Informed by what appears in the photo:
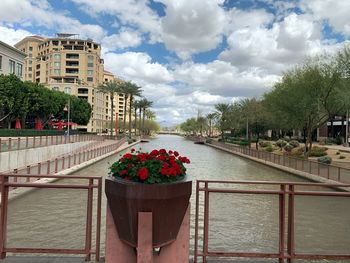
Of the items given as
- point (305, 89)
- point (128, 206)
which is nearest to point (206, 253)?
point (128, 206)

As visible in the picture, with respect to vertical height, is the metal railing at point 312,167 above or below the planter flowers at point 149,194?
below

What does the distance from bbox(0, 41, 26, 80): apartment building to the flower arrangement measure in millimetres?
60148

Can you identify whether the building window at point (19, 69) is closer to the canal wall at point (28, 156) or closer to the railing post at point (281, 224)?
the canal wall at point (28, 156)

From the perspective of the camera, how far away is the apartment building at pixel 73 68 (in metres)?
133

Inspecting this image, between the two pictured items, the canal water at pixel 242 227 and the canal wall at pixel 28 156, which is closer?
the canal water at pixel 242 227

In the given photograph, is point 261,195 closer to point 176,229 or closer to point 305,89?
point 176,229

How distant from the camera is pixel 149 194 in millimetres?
4379

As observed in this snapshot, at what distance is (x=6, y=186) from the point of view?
5488 mm

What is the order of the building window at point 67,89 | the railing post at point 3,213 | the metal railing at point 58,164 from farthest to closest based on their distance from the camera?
1. the building window at point 67,89
2. the metal railing at point 58,164
3. the railing post at point 3,213

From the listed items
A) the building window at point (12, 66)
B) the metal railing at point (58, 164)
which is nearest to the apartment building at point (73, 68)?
the building window at point (12, 66)

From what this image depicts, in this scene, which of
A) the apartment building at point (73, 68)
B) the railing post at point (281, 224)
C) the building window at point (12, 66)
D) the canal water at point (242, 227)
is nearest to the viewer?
the railing post at point (281, 224)

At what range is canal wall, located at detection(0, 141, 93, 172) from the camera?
23625mm

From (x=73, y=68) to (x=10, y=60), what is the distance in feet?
257

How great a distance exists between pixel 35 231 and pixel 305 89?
106 ft
